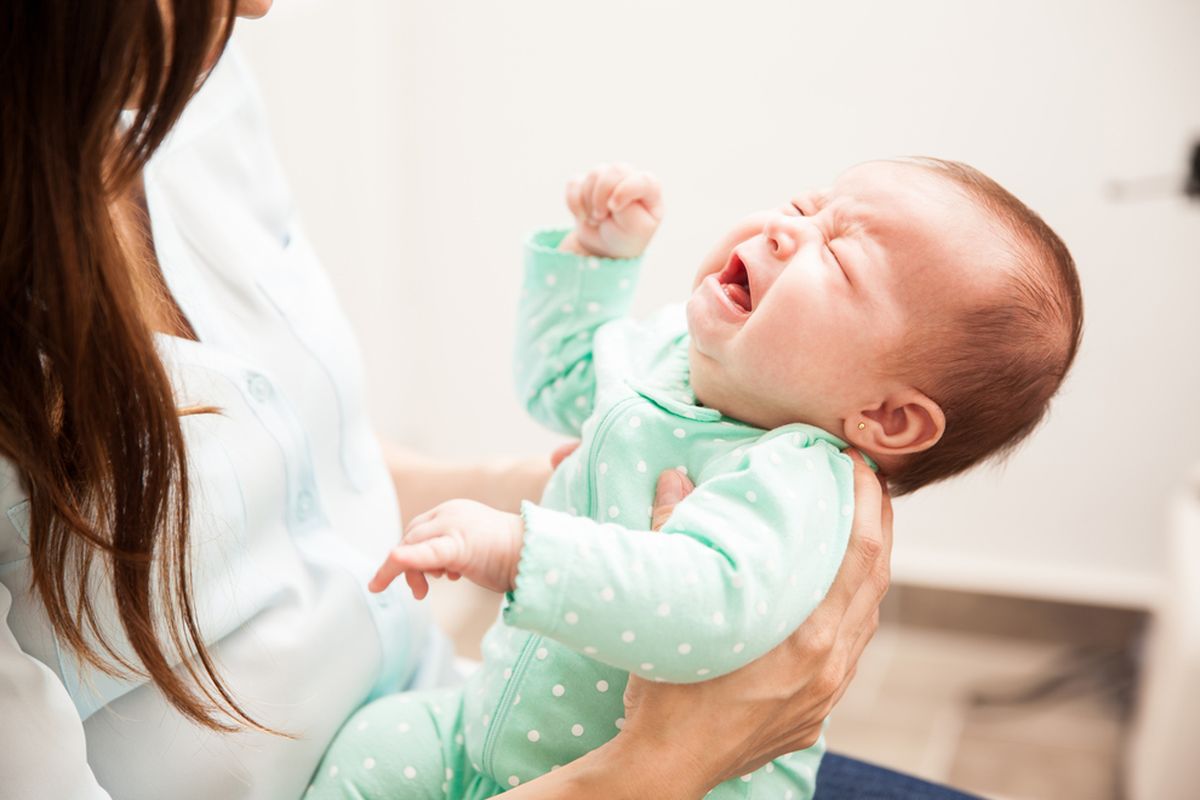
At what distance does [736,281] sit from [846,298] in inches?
4.0

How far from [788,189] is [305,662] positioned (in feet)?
4.98

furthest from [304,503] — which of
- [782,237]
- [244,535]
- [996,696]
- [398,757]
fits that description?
[996,696]

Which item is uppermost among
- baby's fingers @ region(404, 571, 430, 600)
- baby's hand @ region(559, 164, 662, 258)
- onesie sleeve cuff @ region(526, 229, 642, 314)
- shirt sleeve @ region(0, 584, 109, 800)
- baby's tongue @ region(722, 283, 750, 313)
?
baby's hand @ region(559, 164, 662, 258)

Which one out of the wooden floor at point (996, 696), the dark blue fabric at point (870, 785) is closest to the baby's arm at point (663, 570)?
the dark blue fabric at point (870, 785)

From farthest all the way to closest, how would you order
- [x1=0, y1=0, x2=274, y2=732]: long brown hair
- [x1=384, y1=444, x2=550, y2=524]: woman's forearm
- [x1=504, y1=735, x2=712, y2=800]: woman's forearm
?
[x1=384, y1=444, x2=550, y2=524]: woman's forearm < [x1=504, y1=735, x2=712, y2=800]: woman's forearm < [x1=0, y1=0, x2=274, y2=732]: long brown hair

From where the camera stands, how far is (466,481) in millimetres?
1119

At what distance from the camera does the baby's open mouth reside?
2.65 ft

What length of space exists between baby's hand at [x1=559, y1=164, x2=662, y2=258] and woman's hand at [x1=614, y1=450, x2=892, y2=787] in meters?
0.24

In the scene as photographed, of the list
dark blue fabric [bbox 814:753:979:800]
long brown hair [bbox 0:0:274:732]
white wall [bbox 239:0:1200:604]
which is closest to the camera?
long brown hair [bbox 0:0:274:732]

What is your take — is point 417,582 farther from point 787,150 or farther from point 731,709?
point 787,150

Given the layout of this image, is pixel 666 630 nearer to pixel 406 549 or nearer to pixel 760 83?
pixel 406 549

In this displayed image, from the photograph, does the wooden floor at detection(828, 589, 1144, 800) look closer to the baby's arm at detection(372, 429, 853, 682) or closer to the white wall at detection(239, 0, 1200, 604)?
the white wall at detection(239, 0, 1200, 604)

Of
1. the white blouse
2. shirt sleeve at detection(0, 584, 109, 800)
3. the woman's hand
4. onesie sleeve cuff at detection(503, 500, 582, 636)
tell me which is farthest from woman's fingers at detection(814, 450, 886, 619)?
shirt sleeve at detection(0, 584, 109, 800)

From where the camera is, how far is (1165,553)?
84.7 inches
